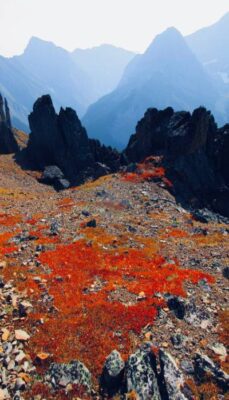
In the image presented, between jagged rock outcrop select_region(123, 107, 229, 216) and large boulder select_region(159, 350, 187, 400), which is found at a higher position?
jagged rock outcrop select_region(123, 107, 229, 216)

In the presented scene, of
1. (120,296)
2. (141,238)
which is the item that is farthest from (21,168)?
(120,296)

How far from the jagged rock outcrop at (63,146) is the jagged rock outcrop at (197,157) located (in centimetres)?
1676

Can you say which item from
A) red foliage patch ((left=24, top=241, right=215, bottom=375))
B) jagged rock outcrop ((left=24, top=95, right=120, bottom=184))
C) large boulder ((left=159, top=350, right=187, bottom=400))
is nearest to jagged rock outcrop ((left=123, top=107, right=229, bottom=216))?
jagged rock outcrop ((left=24, top=95, right=120, bottom=184))

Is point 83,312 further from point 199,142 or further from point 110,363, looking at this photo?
point 199,142

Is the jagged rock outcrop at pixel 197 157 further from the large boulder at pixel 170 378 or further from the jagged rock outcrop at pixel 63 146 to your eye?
the large boulder at pixel 170 378

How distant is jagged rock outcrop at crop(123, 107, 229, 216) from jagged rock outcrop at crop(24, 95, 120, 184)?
16.8 m

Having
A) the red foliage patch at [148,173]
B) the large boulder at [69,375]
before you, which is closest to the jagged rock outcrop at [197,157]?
the red foliage patch at [148,173]

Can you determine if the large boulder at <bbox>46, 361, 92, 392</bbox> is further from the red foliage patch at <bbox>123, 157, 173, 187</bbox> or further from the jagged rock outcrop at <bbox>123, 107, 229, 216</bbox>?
the jagged rock outcrop at <bbox>123, 107, 229, 216</bbox>

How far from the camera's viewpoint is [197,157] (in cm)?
6322

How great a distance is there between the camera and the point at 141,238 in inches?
1299

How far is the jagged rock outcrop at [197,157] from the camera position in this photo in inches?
2322

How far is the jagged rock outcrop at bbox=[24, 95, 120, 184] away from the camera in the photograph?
3211 inches

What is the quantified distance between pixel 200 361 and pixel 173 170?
47.4 m

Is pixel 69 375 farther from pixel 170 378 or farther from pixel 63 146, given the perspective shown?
pixel 63 146
